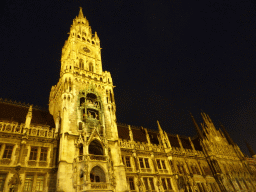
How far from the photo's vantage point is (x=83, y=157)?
78.3ft

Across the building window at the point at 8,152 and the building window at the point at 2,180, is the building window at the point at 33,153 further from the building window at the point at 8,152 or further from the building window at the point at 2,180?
the building window at the point at 2,180

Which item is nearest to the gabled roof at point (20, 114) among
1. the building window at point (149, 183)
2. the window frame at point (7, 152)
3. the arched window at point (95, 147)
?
the window frame at point (7, 152)

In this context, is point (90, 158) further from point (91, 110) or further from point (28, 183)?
point (91, 110)

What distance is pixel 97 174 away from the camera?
25375 millimetres

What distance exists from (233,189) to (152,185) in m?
20.9

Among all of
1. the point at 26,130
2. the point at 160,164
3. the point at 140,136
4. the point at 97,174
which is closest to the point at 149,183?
the point at 160,164

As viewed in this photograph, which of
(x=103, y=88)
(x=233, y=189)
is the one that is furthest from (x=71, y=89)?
(x=233, y=189)

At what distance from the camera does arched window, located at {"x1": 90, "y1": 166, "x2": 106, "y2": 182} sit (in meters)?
24.6

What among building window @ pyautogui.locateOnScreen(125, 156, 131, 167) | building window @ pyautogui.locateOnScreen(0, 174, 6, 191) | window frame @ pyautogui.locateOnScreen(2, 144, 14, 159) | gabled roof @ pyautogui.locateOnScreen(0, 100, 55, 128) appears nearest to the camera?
building window @ pyautogui.locateOnScreen(0, 174, 6, 191)

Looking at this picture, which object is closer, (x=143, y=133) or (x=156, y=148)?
(x=156, y=148)

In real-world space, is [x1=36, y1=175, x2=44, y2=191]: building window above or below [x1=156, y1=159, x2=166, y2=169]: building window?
below

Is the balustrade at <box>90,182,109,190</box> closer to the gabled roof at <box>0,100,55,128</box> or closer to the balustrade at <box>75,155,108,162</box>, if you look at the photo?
the balustrade at <box>75,155,108,162</box>

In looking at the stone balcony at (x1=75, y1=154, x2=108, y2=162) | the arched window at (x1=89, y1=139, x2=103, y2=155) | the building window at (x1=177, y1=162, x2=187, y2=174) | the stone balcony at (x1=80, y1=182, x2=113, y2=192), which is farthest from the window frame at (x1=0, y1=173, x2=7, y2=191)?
the building window at (x1=177, y1=162, x2=187, y2=174)

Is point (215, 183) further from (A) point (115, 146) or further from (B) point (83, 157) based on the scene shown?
(B) point (83, 157)
